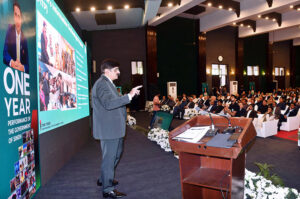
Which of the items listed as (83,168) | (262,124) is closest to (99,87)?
(83,168)

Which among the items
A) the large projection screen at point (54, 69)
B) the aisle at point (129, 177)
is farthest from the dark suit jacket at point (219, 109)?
the large projection screen at point (54, 69)

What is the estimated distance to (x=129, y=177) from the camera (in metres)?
3.60

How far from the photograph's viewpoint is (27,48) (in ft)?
9.06

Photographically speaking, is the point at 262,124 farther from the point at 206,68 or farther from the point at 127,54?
the point at 206,68

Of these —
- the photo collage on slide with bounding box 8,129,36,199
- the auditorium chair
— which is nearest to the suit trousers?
the photo collage on slide with bounding box 8,129,36,199

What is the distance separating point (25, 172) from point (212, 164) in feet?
6.58

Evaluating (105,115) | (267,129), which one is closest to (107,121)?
(105,115)

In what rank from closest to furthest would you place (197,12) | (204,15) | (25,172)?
(25,172) → (197,12) → (204,15)

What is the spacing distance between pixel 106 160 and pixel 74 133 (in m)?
2.69

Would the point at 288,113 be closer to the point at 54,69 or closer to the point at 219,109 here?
the point at 219,109

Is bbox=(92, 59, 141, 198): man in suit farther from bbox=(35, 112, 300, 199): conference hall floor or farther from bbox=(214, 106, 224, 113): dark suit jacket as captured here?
bbox=(214, 106, 224, 113): dark suit jacket

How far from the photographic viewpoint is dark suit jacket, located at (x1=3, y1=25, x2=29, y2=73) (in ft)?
7.05

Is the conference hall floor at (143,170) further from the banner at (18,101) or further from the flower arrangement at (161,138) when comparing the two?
the banner at (18,101)

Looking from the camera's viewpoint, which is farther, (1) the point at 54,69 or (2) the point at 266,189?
(1) the point at 54,69
